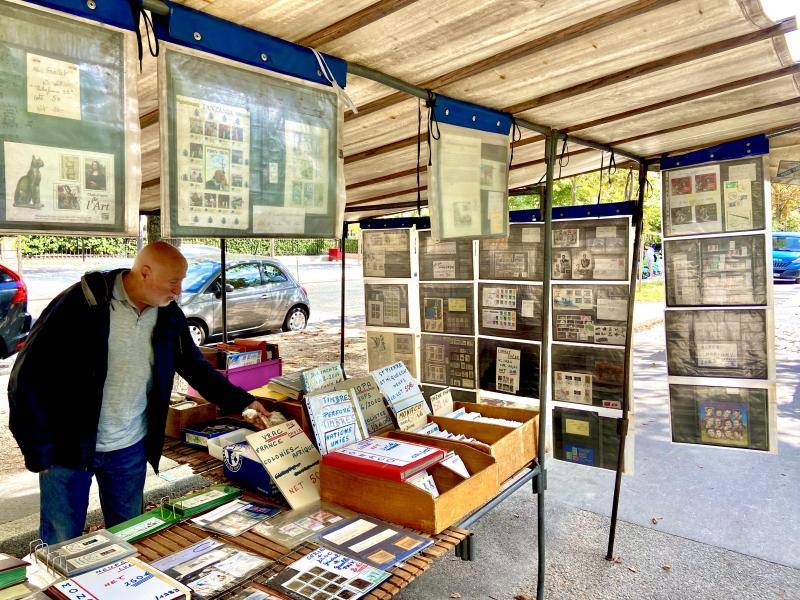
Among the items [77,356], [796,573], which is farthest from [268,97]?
[796,573]

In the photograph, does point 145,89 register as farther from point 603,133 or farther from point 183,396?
point 603,133

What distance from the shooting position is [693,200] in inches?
125

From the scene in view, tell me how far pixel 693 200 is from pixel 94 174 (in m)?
2.99

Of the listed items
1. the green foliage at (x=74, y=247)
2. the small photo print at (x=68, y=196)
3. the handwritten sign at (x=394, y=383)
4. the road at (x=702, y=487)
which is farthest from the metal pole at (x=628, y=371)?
the green foliage at (x=74, y=247)

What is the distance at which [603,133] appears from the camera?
9.74ft

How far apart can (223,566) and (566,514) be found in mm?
2892

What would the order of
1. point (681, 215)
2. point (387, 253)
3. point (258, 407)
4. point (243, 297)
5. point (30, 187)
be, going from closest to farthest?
point (30, 187)
point (258, 407)
point (681, 215)
point (387, 253)
point (243, 297)

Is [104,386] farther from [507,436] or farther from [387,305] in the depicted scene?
[387,305]

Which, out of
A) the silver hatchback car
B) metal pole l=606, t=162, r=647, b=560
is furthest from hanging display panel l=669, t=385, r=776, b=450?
the silver hatchback car

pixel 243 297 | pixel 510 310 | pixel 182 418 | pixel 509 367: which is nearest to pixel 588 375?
pixel 509 367

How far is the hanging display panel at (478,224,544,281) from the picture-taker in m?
3.71

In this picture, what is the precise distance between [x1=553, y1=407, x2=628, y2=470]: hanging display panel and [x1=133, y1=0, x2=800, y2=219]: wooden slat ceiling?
1671 millimetres

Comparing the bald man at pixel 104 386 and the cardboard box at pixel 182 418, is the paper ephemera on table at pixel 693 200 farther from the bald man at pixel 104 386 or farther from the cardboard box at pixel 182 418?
the cardboard box at pixel 182 418

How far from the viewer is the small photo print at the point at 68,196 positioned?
1.38 m
